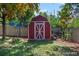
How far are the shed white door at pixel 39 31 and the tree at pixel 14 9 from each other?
0.18 m

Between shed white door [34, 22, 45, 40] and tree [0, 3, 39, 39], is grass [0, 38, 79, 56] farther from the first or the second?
tree [0, 3, 39, 39]

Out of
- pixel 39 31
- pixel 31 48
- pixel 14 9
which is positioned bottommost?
pixel 31 48

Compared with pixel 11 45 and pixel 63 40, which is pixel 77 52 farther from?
pixel 11 45

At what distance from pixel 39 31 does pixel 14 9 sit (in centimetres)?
36

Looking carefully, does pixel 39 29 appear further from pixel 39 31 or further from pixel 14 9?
pixel 14 9

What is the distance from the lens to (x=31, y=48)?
3.93 metres

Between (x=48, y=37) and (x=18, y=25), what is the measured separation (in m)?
0.35

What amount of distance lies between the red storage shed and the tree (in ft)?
0.41

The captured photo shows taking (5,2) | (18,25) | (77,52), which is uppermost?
(5,2)

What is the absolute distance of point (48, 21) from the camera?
3947 mm

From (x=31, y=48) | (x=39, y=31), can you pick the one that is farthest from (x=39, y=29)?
(x=31, y=48)

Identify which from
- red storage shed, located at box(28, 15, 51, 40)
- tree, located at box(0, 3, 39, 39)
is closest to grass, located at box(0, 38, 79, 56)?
red storage shed, located at box(28, 15, 51, 40)

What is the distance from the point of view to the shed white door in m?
3.96

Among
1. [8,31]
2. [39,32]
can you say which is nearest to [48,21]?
[39,32]
